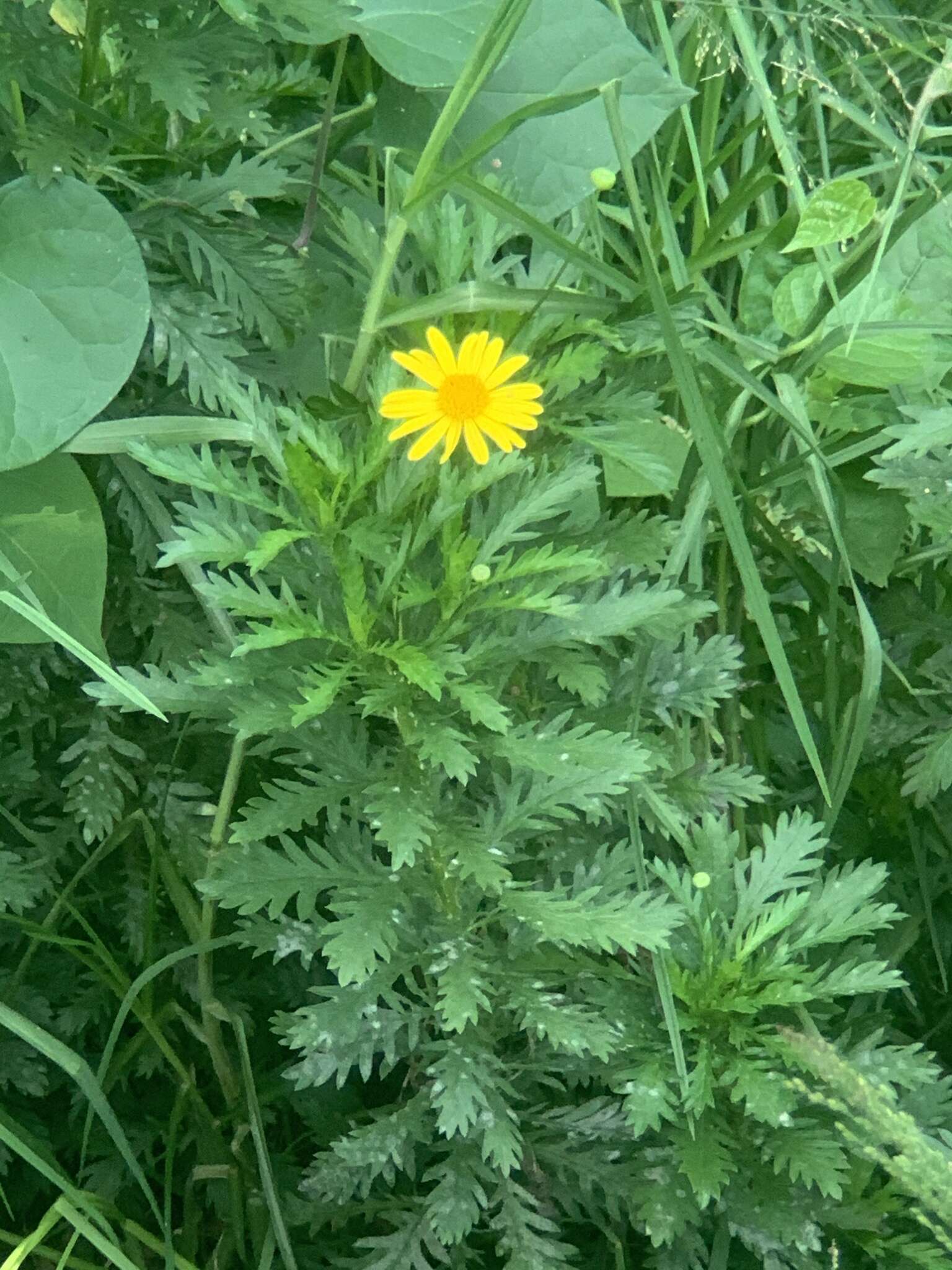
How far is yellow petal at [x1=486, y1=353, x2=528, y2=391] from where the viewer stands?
673 mm

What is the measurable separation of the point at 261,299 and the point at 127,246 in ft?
0.31

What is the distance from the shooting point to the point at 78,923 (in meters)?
0.98

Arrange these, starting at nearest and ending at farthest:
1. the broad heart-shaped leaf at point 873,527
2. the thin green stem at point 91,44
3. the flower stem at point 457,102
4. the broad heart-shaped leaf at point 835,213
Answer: the flower stem at point 457,102, the thin green stem at point 91,44, the broad heart-shaped leaf at point 835,213, the broad heart-shaped leaf at point 873,527

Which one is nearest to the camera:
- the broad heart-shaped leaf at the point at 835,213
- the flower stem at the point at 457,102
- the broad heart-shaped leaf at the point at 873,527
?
the flower stem at the point at 457,102

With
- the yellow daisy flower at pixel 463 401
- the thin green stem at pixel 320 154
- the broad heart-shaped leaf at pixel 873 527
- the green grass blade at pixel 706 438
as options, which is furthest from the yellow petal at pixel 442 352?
the broad heart-shaped leaf at pixel 873 527

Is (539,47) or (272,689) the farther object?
(539,47)

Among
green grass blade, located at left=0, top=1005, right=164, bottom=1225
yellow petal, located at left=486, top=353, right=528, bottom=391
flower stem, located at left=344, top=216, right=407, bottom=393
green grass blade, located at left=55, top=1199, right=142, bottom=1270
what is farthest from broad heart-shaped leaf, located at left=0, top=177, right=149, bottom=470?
green grass blade, located at left=55, top=1199, right=142, bottom=1270

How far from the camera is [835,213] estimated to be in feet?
2.82

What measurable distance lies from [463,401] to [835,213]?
38cm

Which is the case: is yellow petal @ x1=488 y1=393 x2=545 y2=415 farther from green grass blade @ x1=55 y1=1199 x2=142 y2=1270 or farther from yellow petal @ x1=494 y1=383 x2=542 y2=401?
green grass blade @ x1=55 y1=1199 x2=142 y2=1270

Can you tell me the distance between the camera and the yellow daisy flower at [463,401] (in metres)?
0.65

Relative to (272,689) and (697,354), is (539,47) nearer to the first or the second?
(697,354)

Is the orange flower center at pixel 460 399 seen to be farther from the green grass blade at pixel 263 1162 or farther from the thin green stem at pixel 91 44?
the green grass blade at pixel 263 1162

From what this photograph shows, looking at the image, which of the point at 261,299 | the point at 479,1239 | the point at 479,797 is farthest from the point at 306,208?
the point at 479,1239
